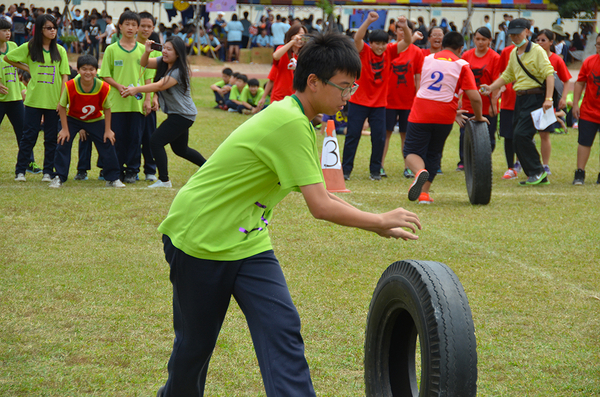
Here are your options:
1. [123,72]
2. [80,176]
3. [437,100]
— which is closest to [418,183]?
[437,100]

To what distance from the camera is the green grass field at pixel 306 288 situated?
3510 millimetres

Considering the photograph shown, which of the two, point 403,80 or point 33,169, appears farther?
point 403,80

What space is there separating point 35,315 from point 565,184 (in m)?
7.90

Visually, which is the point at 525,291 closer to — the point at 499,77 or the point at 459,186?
the point at 459,186

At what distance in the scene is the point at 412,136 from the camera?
310 inches

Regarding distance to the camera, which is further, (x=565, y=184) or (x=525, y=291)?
(x=565, y=184)

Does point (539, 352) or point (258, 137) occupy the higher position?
point (258, 137)

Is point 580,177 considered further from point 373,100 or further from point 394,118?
point 373,100

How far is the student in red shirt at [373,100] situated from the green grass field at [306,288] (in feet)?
3.45

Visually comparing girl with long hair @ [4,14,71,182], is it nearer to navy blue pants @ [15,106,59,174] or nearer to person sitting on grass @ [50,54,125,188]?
navy blue pants @ [15,106,59,174]

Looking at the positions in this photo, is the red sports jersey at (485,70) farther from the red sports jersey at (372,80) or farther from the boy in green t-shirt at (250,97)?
the boy in green t-shirt at (250,97)

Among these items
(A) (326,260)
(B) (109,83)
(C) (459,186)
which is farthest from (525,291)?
(B) (109,83)

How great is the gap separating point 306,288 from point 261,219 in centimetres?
220

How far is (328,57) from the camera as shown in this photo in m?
2.51
